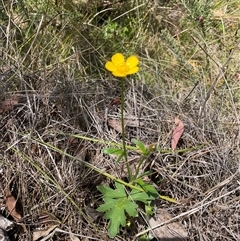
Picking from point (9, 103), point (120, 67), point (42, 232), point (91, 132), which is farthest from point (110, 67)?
point (42, 232)

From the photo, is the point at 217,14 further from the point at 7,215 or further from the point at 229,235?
the point at 7,215

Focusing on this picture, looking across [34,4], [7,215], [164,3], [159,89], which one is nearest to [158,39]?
[164,3]

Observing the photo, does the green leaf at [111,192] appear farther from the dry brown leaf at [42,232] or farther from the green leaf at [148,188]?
the dry brown leaf at [42,232]

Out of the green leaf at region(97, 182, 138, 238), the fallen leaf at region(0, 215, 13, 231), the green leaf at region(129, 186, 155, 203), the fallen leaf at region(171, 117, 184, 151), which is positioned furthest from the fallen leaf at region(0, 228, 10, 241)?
the fallen leaf at region(171, 117, 184, 151)

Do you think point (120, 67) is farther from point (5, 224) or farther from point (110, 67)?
point (5, 224)

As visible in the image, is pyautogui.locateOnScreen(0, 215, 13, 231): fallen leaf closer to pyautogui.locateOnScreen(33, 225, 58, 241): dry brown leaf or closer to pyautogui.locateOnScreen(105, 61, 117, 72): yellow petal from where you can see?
pyautogui.locateOnScreen(33, 225, 58, 241): dry brown leaf

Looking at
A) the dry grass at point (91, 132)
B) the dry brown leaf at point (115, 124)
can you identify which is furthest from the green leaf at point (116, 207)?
the dry brown leaf at point (115, 124)
